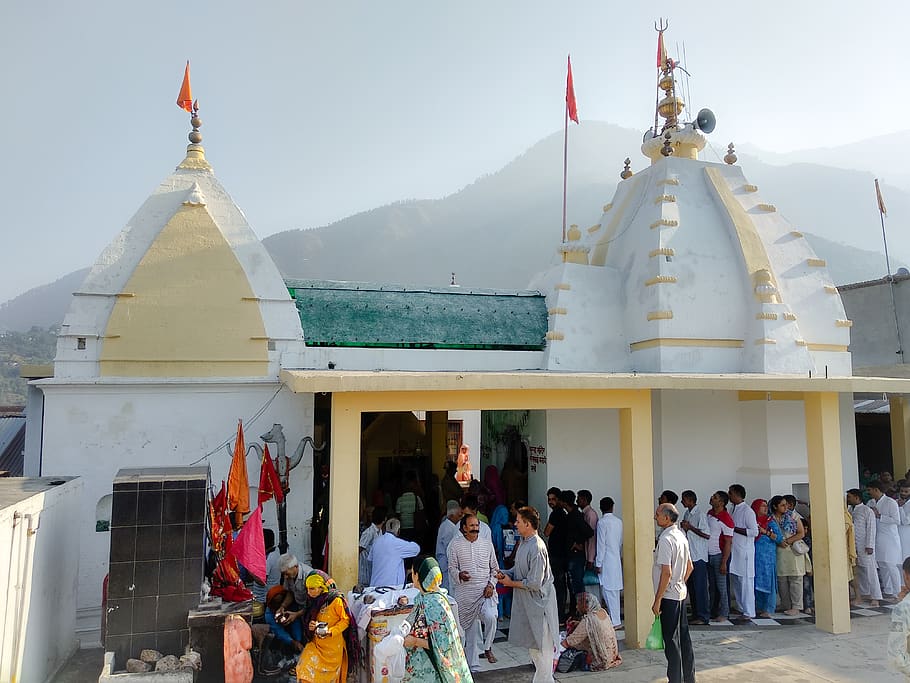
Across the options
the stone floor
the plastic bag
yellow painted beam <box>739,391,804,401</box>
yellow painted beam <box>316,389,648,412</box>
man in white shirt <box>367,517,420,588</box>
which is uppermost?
yellow painted beam <box>739,391,804,401</box>

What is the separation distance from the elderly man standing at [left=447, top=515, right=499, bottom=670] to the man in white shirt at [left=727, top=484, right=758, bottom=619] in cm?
334

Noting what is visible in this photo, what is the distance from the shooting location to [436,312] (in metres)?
9.02

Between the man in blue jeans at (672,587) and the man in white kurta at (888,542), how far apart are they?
15.0ft

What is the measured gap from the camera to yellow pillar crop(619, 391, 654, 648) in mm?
6777

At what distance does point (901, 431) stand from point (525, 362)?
7.84 m

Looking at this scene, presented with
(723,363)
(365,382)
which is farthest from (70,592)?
(723,363)

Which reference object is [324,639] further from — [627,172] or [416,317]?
[627,172]

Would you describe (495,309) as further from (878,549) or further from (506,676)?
(878,549)

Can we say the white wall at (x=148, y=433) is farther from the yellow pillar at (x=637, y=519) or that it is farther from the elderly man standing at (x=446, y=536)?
the yellow pillar at (x=637, y=519)

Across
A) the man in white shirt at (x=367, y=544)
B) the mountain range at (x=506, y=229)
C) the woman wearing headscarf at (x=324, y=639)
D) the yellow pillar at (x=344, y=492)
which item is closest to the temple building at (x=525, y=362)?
the yellow pillar at (x=344, y=492)

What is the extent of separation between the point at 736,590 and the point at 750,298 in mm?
4125

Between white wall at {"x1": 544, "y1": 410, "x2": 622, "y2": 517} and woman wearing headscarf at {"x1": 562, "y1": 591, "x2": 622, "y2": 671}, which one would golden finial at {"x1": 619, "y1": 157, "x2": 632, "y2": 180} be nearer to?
white wall at {"x1": 544, "y1": 410, "x2": 622, "y2": 517}

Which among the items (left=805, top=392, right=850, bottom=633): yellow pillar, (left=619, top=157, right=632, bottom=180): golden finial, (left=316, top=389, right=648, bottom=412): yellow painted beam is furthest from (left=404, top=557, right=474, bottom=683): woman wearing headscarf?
(left=619, top=157, right=632, bottom=180): golden finial

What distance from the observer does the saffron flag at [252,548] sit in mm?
5699
